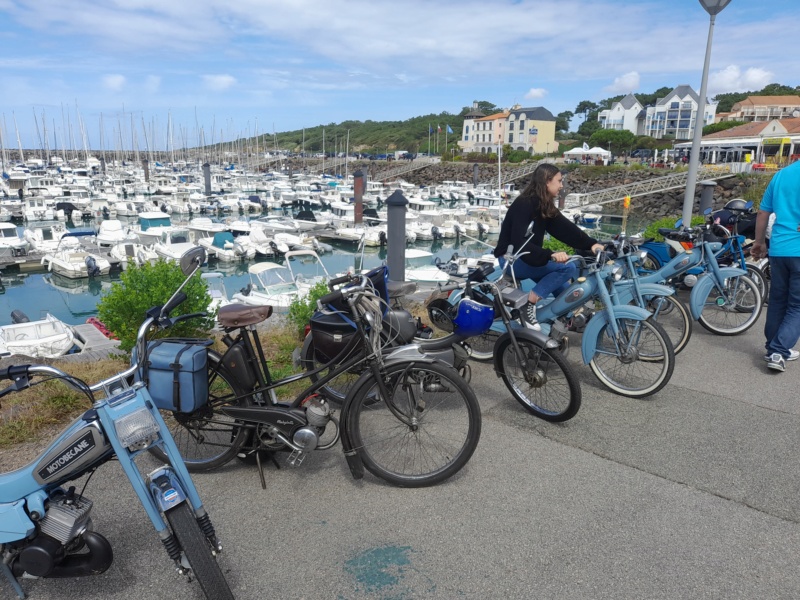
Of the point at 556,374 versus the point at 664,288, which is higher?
the point at 664,288

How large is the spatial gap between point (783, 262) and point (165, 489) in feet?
15.9

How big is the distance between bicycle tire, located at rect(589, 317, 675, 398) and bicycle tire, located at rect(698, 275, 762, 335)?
70.2 inches


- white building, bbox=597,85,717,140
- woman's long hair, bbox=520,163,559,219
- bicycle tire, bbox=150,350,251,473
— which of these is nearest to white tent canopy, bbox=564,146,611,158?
white building, bbox=597,85,717,140

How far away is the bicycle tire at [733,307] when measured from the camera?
5.68 meters

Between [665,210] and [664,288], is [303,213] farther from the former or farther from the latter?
[664,288]

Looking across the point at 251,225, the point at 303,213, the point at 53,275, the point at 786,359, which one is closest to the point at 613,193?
the point at 303,213

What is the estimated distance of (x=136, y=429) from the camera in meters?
2.11

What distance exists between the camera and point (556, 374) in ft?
11.9

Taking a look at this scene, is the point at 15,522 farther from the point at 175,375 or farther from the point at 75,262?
the point at 75,262

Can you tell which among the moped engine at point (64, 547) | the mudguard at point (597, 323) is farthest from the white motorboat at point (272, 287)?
the moped engine at point (64, 547)

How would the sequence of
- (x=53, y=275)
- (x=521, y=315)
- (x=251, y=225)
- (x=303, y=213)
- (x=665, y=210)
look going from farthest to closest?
(x=665, y=210) → (x=303, y=213) → (x=251, y=225) → (x=53, y=275) → (x=521, y=315)

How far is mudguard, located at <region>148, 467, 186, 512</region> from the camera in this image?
209 centimetres

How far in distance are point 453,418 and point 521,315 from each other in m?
1.15

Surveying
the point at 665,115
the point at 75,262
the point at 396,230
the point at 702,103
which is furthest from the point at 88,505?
the point at 665,115
